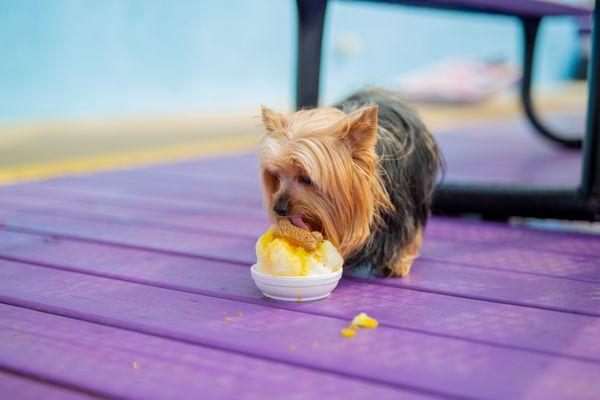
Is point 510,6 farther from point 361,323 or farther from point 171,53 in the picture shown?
point 171,53

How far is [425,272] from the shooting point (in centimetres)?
213

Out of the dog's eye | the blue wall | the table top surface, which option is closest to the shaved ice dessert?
the dog's eye

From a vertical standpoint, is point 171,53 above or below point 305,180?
above

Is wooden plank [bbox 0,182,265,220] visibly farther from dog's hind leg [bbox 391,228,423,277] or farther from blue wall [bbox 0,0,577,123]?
blue wall [bbox 0,0,577,123]

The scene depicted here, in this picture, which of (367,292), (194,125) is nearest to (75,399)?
(367,292)

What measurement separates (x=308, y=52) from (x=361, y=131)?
1.18 metres

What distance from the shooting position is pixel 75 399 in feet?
4.17

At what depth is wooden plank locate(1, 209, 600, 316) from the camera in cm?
187

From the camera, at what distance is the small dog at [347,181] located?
70.1 inches

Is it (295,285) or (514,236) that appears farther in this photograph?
(514,236)

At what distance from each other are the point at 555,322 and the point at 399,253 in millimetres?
513

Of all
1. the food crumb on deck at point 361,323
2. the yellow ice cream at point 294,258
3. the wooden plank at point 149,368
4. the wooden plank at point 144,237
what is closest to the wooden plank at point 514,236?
the wooden plank at point 144,237

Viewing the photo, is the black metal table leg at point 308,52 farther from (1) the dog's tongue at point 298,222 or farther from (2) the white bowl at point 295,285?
(2) the white bowl at point 295,285

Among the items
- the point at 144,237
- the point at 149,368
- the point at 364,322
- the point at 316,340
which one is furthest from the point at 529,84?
the point at 149,368
